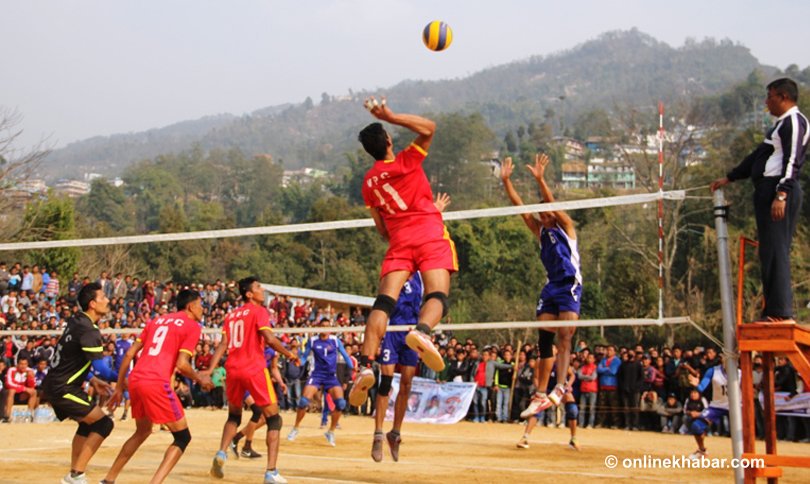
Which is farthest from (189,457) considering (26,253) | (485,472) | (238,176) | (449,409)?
(238,176)

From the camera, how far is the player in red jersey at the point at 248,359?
11.3 meters

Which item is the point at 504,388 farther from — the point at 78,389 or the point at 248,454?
the point at 78,389

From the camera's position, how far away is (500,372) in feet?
75.7

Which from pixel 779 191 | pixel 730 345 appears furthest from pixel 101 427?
pixel 779 191

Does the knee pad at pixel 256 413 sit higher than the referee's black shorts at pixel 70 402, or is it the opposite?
the referee's black shorts at pixel 70 402

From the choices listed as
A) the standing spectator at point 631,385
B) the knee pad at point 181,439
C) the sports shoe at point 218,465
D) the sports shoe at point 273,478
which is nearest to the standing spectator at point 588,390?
the standing spectator at point 631,385

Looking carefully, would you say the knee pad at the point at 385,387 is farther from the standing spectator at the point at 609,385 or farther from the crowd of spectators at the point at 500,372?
the standing spectator at the point at 609,385

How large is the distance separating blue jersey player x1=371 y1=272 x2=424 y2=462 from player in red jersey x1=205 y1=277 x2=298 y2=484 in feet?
3.93

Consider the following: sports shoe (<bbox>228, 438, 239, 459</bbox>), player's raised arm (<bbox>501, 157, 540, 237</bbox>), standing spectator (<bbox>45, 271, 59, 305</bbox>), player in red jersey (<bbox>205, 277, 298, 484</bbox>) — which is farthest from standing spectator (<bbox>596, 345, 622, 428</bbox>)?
standing spectator (<bbox>45, 271, 59, 305</bbox>)

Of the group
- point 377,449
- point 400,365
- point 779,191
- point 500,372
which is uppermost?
point 779,191

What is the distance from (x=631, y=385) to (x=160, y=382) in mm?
13394

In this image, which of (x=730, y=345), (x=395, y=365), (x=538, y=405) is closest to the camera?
(x=730, y=345)

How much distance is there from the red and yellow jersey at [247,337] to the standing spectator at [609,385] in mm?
11605
